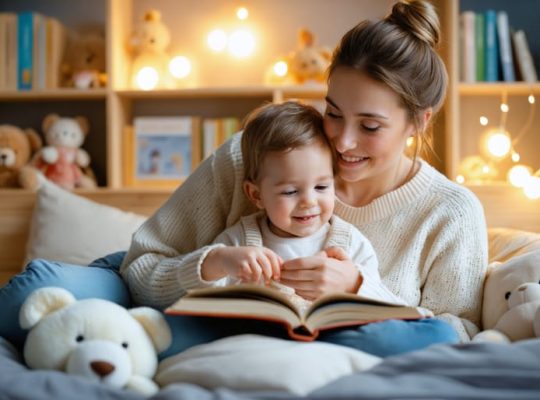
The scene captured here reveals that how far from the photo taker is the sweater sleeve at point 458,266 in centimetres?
148

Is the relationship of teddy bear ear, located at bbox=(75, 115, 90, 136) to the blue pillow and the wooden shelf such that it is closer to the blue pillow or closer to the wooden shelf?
the wooden shelf

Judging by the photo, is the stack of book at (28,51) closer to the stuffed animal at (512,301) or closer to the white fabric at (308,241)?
the white fabric at (308,241)

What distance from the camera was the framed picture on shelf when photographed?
3010 millimetres

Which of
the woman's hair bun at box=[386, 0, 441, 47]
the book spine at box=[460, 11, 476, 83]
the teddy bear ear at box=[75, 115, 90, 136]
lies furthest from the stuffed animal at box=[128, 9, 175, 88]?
the woman's hair bun at box=[386, 0, 441, 47]

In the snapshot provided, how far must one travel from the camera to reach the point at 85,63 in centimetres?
303

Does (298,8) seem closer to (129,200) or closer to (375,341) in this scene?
(129,200)

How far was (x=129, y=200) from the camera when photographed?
280 centimetres

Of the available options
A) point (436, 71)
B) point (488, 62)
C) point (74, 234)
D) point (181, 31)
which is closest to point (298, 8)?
point (181, 31)

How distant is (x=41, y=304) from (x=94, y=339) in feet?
0.39

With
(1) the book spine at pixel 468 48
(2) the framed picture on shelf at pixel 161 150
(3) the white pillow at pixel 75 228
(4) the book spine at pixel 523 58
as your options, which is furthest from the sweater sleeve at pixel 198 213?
(4) the book spine at pixel 523 58

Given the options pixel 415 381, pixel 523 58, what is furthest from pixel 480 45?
pixel 415 381

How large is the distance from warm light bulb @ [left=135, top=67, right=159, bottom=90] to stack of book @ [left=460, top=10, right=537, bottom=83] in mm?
1309

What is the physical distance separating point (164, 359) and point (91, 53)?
87.5 inches

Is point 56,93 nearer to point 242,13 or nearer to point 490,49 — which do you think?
point 242,13
